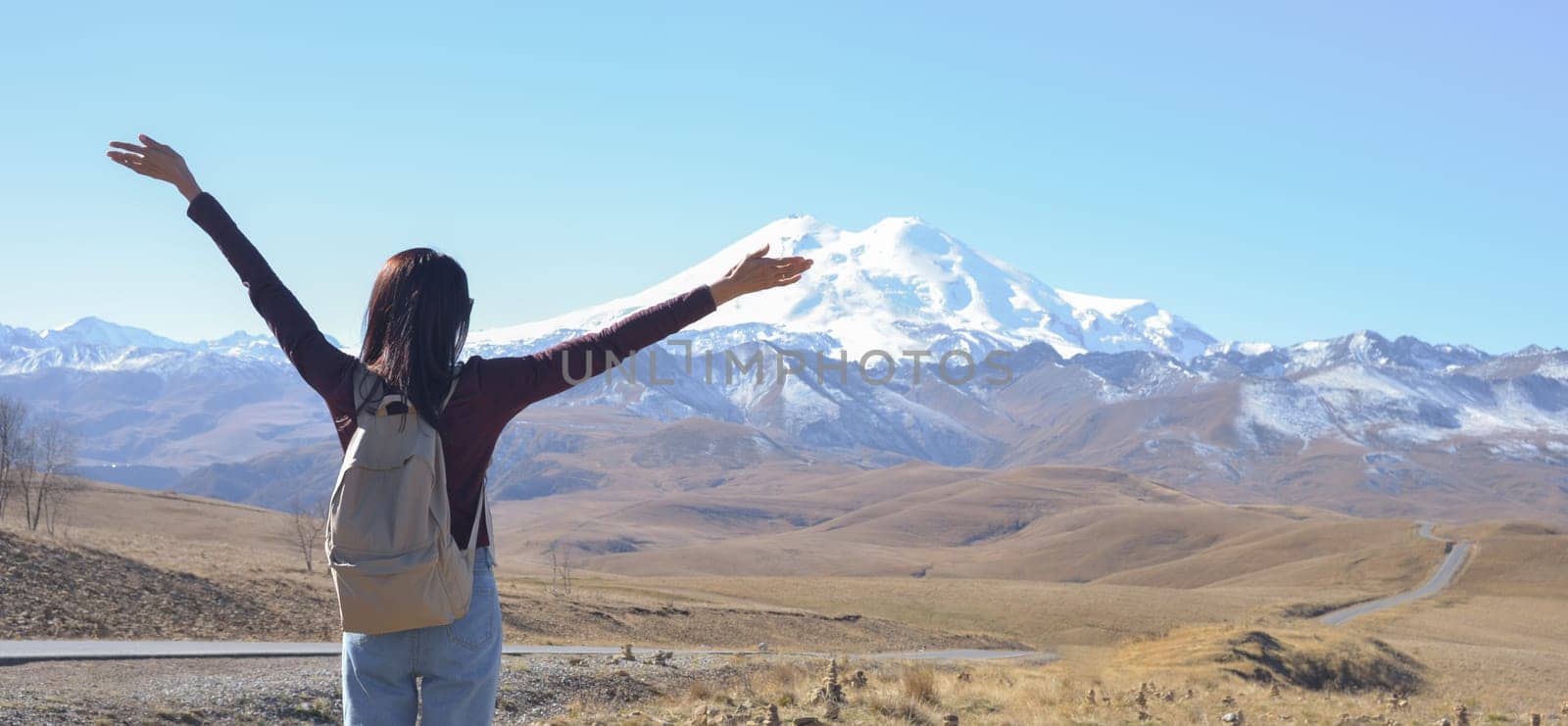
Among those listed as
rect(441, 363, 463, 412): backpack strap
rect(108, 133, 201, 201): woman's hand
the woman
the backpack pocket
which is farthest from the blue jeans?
rect(108, 133, 201, 201): woman's hand

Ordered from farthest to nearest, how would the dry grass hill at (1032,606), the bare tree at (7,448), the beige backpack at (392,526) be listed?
the bare tree at (7,448), the dry grass hill at (1032,606), the beige backpack at (392,526)

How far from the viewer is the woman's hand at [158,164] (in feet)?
15.2

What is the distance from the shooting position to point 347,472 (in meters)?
3.90

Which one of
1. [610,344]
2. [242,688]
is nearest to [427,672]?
[610,344]

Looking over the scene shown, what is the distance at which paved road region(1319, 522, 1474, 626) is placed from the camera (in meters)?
73.1

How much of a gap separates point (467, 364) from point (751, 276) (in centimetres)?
110

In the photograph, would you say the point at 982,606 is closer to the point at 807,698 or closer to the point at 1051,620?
the point at 1051,620

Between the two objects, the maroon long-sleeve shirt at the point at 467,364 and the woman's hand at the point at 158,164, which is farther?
the woman's hand at the point at 158,164

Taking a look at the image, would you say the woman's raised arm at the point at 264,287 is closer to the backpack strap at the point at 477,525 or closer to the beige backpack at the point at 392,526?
the beige backpack at the point at 392,526

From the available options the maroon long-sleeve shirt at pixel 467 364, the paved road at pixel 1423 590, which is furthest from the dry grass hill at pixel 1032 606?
the maroon long-sleeve shirt at pixel 467 364

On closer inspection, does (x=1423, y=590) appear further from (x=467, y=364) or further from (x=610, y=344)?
(x=467, y=364)

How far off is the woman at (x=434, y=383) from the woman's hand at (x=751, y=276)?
0.24m

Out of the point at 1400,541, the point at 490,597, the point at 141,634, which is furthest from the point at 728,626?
the point at 1400,541

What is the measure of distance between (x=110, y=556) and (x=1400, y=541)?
127 m
